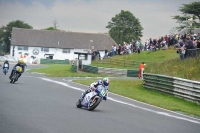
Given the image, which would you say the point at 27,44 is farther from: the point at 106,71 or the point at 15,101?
the point at 15,101

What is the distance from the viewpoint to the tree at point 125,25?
414 feet

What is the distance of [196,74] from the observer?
29391 mm

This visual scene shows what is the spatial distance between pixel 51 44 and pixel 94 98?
9857 centimetres

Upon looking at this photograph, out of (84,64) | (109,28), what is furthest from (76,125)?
(109,28)

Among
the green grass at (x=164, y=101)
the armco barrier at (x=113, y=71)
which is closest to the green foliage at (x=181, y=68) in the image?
the green grass at (x=164, y=101)

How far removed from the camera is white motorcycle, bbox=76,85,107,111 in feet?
54.7

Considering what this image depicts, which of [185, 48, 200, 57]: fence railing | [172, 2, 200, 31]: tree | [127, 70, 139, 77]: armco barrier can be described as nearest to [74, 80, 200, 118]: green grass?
[185, 48, 200, 57]: fence railing

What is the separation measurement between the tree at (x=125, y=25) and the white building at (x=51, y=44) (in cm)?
988

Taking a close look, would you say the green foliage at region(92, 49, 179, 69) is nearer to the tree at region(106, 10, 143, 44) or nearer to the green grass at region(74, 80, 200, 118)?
the green grass at region(74, 80, 200, 118)

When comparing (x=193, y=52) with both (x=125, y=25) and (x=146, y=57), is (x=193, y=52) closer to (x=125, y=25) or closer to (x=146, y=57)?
(x=146, y=57)

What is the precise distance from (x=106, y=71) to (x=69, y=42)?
6817 cm

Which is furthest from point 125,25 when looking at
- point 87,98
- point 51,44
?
point 87,98

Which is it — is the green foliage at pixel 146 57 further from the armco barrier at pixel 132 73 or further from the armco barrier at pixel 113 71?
the armco barrier at pixel 132 73

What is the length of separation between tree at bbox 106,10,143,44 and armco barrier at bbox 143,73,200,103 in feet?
311
